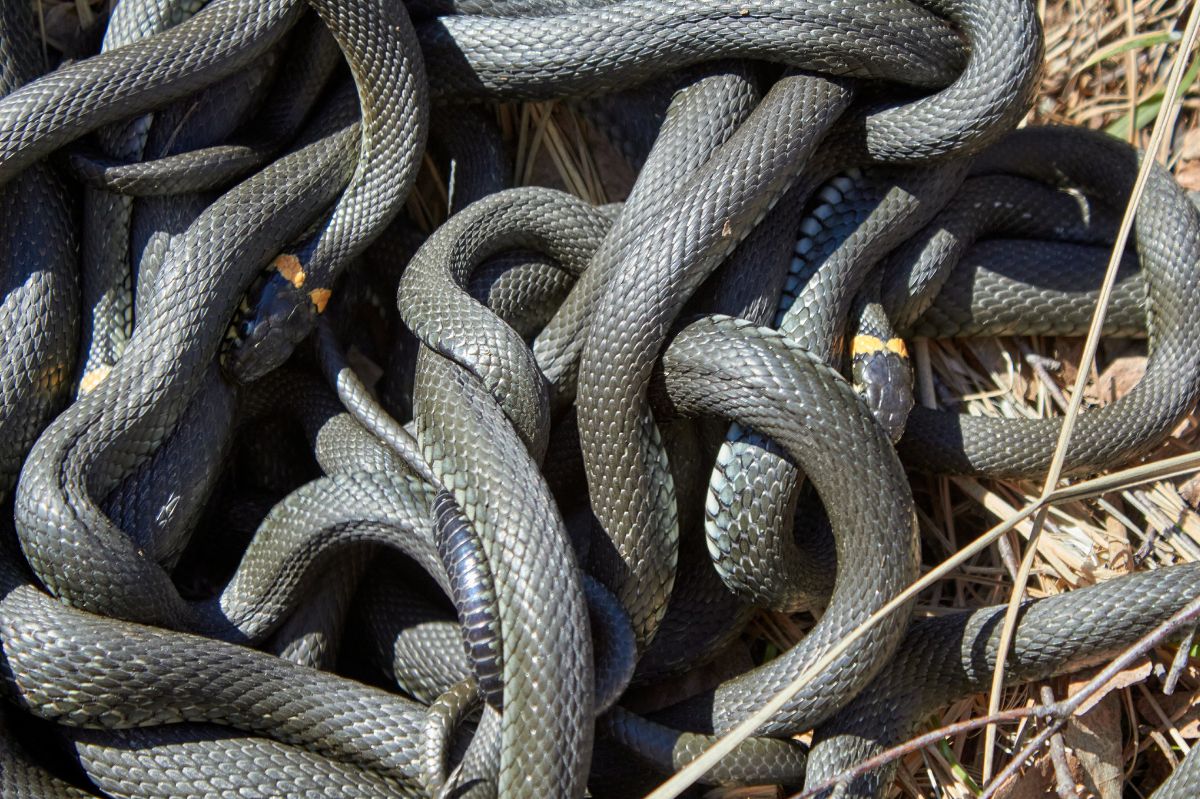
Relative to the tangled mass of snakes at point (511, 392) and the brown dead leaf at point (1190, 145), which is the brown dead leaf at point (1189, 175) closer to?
the brown dead leaf at point (1190, 145)

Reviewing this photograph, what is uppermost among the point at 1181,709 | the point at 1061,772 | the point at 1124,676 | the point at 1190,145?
the point at 1190,145

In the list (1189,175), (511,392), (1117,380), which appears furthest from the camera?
(1189,175)

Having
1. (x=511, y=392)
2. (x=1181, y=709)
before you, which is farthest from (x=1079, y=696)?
(x=511, y=392)

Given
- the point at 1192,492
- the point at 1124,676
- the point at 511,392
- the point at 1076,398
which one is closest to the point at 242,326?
the point at 511,392

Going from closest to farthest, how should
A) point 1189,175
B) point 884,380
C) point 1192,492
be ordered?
point 884,380 → point 1192,492 → point 1189,175

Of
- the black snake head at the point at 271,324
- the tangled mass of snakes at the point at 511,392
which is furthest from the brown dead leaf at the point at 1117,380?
the black snake head at the point at 271,324

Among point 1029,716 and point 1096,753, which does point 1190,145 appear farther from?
point 1029,716

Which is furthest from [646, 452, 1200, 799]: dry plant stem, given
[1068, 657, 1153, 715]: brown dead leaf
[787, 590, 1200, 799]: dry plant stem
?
[1068, 657, 1153, 715]: brown dead leaf

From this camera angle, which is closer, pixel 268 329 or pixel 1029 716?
pixel 1029 716

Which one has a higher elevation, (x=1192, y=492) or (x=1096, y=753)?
(x=1192, y=492)
